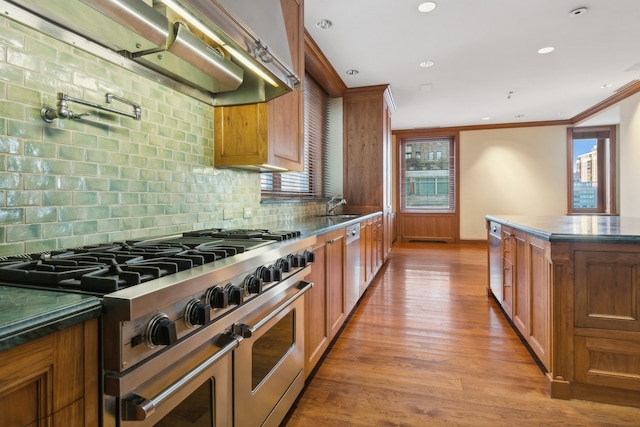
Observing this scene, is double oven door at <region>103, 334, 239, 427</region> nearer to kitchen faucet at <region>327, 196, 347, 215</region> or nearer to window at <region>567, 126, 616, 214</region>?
kitchen faucet at <region>327, 196, 347, 215</region>

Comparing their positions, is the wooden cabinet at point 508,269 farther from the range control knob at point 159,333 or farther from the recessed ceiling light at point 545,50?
the range control knob at point 159,333

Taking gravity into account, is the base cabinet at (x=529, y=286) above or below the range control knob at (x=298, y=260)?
below

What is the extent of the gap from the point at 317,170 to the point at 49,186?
358cm

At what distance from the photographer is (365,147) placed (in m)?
5.08

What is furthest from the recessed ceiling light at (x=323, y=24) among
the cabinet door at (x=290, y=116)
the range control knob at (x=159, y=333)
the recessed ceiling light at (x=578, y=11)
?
the range control knob at (x=159, y=333)

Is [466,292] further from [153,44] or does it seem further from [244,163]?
[153,44]

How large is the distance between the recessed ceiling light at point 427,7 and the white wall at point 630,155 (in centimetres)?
432

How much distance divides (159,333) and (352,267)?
231cm

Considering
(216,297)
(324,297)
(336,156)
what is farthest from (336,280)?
(336,156)

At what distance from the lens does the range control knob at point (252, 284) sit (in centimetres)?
121

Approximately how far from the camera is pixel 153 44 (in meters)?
1.43

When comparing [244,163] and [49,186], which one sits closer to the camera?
[49,186]

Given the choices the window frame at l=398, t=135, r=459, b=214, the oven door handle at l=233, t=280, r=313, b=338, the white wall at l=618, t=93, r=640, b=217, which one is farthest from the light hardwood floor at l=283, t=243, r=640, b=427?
the window frame at l=398, t=135, r=459, b=214

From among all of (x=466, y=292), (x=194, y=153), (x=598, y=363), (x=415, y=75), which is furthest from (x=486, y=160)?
(x=194, y=153)
